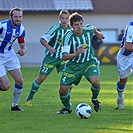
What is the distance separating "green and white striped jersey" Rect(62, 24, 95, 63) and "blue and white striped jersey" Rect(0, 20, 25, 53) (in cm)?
123

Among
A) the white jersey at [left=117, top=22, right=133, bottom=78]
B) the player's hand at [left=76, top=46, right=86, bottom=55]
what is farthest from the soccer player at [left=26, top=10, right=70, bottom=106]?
the player's hand at [left=76, top=46, right=86, bottom=55]

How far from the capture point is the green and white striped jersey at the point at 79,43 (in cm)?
1118

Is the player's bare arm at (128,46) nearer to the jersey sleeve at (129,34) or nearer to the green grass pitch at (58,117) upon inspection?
the jersey sleeve at (129,34)

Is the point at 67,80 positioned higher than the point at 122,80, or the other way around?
the point at 67,80

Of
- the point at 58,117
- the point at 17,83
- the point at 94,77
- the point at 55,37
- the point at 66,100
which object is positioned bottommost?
the point at 58,117

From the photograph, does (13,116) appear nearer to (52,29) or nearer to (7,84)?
(7,84)

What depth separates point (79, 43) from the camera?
11.2m

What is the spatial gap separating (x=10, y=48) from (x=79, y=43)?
5.29 feet

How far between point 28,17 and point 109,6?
5.36 m

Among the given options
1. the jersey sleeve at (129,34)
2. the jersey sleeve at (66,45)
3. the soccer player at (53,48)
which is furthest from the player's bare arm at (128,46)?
the soccer player at (53,48)

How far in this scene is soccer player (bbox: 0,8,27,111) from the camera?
11750 mm

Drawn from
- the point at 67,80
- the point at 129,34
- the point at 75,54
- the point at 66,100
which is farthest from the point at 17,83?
the point at 129,34

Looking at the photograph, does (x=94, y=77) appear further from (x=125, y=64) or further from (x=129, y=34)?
(x=125, y=64)

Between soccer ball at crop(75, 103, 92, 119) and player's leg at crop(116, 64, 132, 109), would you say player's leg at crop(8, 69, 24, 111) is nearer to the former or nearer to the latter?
soccer ball at crop(75, 103, 92, 119)
